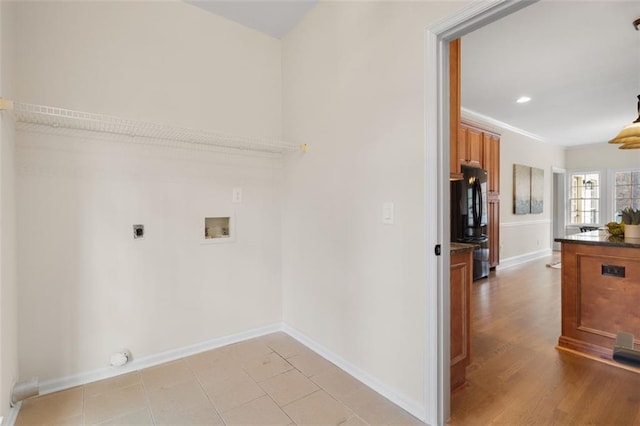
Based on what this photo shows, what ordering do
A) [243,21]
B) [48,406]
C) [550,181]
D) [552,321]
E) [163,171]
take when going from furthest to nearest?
[550,181], [552,321], [243,21], [163,171], [48,406]

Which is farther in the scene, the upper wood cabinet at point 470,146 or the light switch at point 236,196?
the upper wood cabinet at point 470,146

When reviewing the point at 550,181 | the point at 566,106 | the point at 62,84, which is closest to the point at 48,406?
the point at 62,84

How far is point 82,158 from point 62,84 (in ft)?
1.59

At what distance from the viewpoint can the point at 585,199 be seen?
7.94m

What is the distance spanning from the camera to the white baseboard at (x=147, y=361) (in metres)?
2.03

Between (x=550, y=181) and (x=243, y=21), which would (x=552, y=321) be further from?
(x=550, y=181)

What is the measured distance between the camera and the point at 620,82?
3936mm

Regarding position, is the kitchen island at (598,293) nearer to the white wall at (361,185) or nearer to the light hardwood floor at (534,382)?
the light hardwood floor at (534,382)

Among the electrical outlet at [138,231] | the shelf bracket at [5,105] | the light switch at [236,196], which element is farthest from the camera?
the light switch at [236,196]

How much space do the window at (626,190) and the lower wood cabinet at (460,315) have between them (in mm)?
7801

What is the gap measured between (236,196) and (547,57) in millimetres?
3444

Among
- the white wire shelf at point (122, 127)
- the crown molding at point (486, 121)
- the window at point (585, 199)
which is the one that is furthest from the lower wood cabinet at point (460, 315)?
the window at point (585, 199)

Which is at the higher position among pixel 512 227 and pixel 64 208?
pixel 64 208

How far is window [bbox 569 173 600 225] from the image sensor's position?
7.72 metres
